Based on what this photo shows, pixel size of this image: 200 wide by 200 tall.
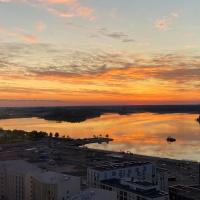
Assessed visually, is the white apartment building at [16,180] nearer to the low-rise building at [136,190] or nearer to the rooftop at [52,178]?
the rooftop at [52,178]

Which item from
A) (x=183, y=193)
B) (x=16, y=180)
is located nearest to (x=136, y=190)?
(x=183, y=193)

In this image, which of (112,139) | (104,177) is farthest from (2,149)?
(104,177)

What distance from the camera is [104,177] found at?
33656 mm

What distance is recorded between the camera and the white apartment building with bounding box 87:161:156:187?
33719 mm

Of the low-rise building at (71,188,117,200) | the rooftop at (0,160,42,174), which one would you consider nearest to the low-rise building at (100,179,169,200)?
the low-rise building at (71,188,117,200)

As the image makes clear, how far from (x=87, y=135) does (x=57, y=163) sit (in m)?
46.6

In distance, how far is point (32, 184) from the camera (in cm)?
2966

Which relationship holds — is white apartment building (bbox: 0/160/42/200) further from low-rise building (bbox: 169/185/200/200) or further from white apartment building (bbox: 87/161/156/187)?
low-rise building (bbox: 169/185/200/200)

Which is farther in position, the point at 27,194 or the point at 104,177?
the point at 104,177

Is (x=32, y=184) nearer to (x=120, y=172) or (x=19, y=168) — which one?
(x=19, y=168)

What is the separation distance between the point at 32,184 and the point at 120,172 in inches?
344

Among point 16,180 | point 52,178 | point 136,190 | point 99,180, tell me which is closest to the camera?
point 52,178

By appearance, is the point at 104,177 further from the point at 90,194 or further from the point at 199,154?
the point at 199,154

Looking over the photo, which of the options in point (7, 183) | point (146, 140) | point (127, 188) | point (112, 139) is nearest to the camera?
point (127, 188)
